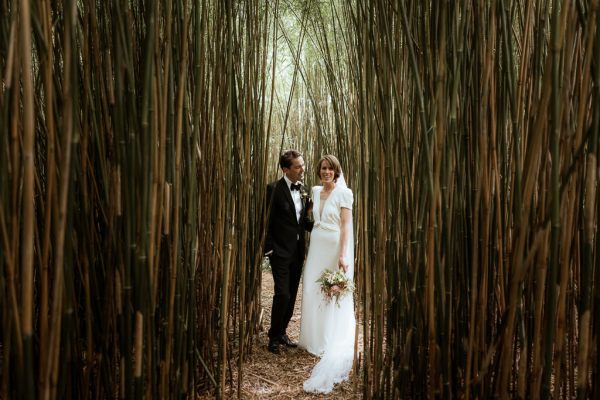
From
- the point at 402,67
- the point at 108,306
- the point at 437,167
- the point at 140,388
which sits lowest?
the point at 140,388

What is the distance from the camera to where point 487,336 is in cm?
127

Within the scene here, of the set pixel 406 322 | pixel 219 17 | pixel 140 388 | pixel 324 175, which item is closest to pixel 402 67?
pixel 219 17

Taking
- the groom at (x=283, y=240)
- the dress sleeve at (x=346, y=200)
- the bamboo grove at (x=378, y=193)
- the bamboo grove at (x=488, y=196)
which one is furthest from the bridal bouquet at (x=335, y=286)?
the bamboo grove at (x=488, y=196)

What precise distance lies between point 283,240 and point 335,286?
1.44 ft

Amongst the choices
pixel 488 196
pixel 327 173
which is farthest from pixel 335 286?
pixel 488 196

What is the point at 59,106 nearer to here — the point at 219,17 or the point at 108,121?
the point at 108,121

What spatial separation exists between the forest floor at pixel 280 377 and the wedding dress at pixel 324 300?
0.12 metres

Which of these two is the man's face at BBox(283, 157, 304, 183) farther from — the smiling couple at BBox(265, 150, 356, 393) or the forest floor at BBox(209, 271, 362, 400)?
the forest floor at BBox(209, 271, 362, 400)

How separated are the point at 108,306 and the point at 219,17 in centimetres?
88

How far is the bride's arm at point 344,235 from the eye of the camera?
2691 millimetres

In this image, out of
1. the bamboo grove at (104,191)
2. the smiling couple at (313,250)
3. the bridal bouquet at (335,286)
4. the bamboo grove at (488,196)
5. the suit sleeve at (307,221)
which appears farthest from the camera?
the suit sleeve at (307,221)

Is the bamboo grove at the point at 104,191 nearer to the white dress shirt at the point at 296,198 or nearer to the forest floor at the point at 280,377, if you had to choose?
the forest floor at the point at 280,377

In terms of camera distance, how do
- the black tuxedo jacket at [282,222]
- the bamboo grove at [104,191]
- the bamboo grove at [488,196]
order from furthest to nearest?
the black tuxedo jacket at [282,222], the bamboo grove at [488,196], the bamboo grove at [104,191]

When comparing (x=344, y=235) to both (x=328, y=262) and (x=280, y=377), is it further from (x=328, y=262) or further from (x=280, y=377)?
(x=280, y=377)
